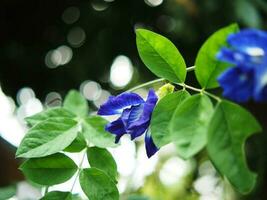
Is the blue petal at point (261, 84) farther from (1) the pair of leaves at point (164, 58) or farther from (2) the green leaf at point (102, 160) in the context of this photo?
(2) the green leaf at point (102, 160)

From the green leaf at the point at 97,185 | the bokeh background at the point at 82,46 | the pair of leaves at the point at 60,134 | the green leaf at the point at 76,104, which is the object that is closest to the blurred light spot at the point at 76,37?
the bokeh background at the point at 82,46

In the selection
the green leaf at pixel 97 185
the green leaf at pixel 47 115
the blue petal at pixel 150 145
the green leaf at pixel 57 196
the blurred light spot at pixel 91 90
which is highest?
the blue petal at pixel 150 145

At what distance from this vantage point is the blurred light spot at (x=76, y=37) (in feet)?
5.85

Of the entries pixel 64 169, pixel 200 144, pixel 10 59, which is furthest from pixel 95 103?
pixel 200 144

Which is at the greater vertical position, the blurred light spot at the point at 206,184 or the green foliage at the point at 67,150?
the green foliage at the point at 67,150

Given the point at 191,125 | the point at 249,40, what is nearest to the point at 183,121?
the point at 191,125

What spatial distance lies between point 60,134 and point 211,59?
10.6 inches

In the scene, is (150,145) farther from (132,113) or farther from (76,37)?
(76,37)

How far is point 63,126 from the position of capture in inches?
29.5

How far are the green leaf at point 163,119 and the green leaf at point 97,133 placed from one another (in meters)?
0.19

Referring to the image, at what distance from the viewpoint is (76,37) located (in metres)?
1.79

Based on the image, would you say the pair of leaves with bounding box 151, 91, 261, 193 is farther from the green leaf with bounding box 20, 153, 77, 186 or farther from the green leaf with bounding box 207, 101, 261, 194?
the green leaf with bounding box 20, 153, 77, 186

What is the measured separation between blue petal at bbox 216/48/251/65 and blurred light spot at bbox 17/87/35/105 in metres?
1.38

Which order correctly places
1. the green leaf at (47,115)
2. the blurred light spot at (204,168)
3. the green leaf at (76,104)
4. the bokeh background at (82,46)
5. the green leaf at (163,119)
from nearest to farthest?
the green leaf at (163,119) → the green leaf at (47,115) → the green leaf at (76,104) → the bokeh background at (82,46) → the blurred light spot at (204,168)
